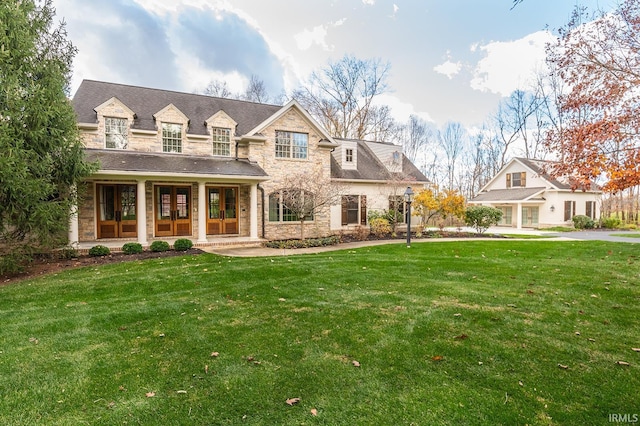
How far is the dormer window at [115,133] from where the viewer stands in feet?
45.0

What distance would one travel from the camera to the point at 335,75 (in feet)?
104

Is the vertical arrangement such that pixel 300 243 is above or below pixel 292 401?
above

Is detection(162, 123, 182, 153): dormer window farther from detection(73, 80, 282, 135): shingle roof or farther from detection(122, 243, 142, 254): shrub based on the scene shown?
detection(122, 243, 142, 254): shrub

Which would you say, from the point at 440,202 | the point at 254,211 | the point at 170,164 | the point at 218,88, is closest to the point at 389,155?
the point at 440,202

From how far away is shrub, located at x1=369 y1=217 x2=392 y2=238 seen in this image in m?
17.9

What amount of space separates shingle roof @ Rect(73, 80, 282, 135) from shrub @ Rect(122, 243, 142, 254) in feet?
18.0

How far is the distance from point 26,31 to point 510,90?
3847 cm

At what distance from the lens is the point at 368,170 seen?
19984mm

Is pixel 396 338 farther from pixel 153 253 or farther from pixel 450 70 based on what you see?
pixel 450 70

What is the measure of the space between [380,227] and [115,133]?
13.2 m

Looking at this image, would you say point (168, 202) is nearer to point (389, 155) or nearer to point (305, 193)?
point (305, 193)

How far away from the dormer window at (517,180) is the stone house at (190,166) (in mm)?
16530

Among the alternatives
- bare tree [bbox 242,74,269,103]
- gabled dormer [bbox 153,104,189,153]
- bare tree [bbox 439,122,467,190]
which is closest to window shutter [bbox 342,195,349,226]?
gabled dormer [bbox 153,104,189,153]

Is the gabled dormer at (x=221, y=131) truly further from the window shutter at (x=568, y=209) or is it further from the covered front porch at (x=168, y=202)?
the window shutter at (x=568, y=209)
